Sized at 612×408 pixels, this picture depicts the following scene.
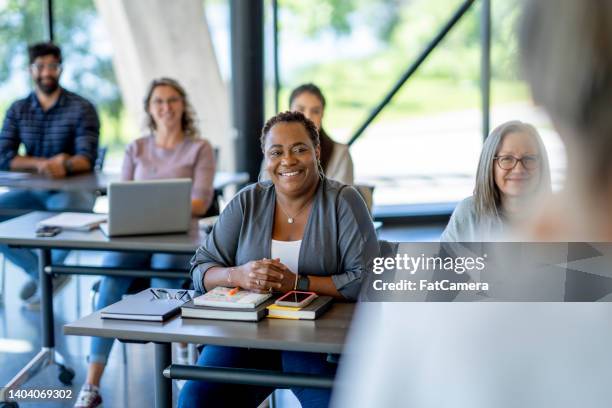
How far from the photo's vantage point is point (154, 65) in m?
6.86

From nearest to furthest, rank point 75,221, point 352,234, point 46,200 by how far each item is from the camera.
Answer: point 352,234
point 75,221
point 46,200

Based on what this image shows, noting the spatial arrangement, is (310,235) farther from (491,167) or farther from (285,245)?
(491,167)

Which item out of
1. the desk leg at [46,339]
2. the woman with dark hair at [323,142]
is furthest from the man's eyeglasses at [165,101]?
the desk leg at [46,339]

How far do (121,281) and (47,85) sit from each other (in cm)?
185

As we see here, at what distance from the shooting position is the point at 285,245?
2.69 metres

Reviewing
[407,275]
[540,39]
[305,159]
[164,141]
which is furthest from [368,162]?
[540,39]

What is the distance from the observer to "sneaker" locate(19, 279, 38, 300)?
4898 millimetres

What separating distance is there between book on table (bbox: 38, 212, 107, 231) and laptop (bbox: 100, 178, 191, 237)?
88mm

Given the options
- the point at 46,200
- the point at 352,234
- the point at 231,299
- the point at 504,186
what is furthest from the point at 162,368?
the point at 46,200

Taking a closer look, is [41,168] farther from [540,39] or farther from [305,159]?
[540,39]

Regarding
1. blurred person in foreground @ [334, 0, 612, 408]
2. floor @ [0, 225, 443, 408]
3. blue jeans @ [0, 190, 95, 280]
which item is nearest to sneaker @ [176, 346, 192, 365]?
floor @ [0, 225, 443, 408]

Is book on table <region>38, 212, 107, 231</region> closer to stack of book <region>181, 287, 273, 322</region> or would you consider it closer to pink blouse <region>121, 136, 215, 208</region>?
pink blouse <region>121, 136, 215, 208</region>

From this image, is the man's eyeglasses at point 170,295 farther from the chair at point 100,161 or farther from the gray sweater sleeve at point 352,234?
the chair at point 100,161

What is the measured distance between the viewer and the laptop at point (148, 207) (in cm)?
322
